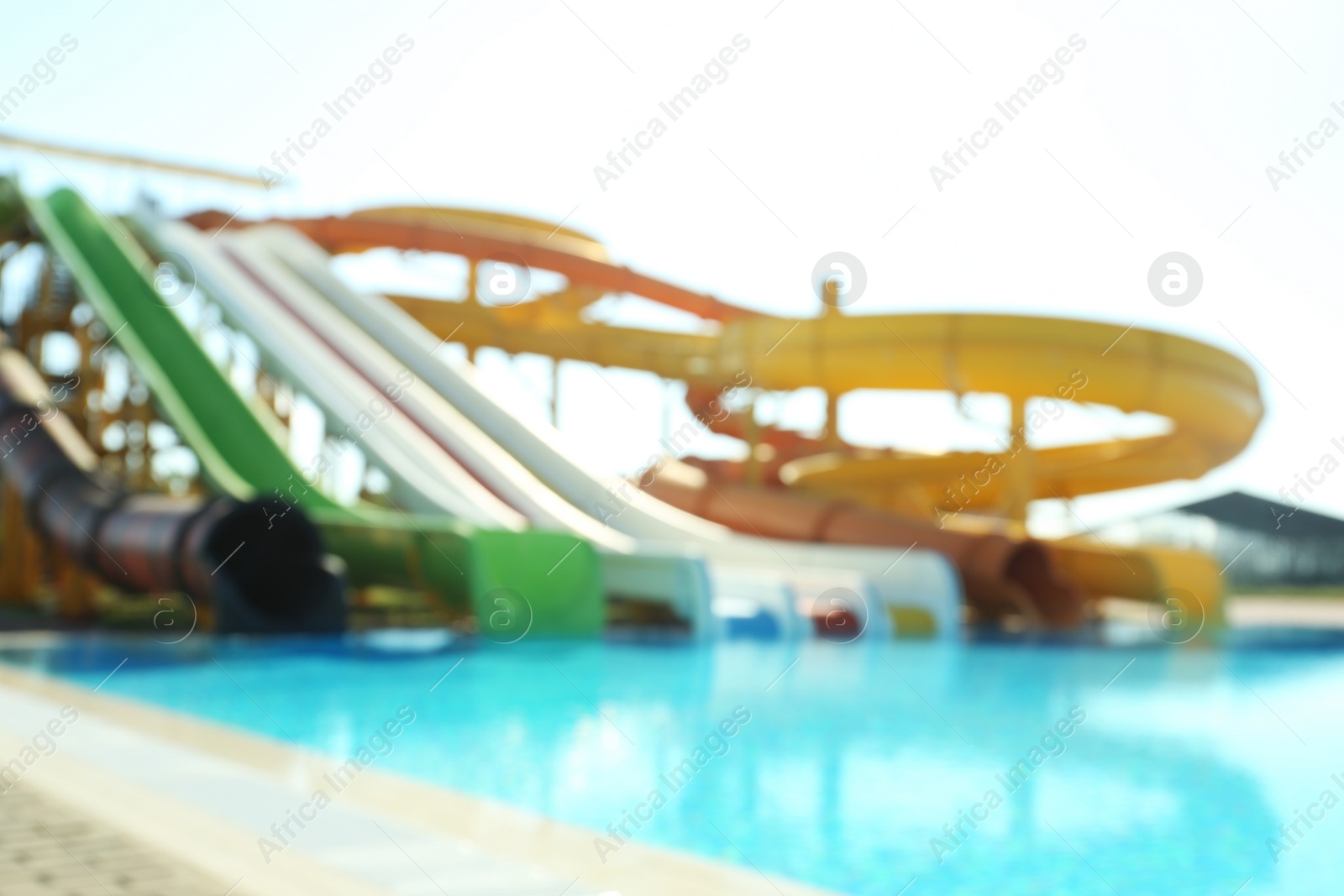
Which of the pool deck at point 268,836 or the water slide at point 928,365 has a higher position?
the water slide at point 928,365

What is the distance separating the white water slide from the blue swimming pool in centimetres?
170

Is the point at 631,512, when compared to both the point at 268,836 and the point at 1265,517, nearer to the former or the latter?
the point at 268,836

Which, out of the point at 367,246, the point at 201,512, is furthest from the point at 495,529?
the point at 367,246

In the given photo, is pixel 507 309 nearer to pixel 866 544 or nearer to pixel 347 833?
pixel 866 544

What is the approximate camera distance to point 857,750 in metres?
4.80

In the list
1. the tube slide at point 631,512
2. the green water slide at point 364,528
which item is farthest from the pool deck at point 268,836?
the tube slide at point 631,512

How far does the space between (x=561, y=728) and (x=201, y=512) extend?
4424 mm

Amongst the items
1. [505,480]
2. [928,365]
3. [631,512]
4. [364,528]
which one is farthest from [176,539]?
[928,365]

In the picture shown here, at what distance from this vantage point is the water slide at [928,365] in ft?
43.1

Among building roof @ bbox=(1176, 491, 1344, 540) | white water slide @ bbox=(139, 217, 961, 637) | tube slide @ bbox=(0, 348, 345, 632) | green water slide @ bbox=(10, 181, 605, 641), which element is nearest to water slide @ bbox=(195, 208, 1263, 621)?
white water slide @ bbox=(139, 217, 961, 637)

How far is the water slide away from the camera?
43.1ft

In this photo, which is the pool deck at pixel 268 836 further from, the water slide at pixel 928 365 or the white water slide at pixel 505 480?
the water slide at pixel 928 365

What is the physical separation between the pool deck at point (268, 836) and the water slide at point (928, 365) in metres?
10.4

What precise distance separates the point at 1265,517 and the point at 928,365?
1825cm
